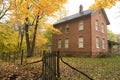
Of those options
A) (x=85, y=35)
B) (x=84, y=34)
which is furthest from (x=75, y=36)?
(x=85, y=35)

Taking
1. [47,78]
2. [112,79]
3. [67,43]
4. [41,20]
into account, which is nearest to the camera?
[47,78]

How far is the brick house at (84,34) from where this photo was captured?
28.1m

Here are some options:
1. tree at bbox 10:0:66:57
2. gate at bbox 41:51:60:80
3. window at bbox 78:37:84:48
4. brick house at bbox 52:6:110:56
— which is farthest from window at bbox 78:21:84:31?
gate at bbox 41:51:60:80

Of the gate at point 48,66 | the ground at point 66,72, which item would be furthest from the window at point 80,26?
the gate at point 48,66

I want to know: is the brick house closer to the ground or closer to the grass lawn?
the grass lawn

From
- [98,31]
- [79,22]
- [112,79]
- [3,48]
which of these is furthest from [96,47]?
[112,79]

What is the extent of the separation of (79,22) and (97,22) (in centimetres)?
307

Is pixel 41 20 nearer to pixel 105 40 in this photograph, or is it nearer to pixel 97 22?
pixel 97 22

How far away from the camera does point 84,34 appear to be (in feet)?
95.2

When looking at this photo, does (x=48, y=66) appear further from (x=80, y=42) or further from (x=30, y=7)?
(x=80, y=42)

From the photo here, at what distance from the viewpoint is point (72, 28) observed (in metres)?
31.6

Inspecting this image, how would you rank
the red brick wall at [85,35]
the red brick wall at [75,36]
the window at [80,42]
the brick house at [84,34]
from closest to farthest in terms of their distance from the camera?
the red brick wall at [85,35]
the brick house at [84,34]
the red brick wall at [75,36]
the window at [80,42]

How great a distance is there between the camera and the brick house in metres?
28.1

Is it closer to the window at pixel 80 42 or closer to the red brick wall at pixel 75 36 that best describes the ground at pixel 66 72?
the red brick wall at pixel 75 36
